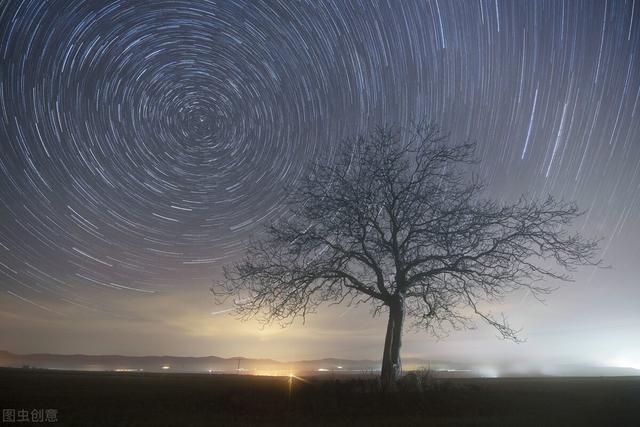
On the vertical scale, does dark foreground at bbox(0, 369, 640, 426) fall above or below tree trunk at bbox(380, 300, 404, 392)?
below

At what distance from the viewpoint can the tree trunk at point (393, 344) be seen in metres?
14.7

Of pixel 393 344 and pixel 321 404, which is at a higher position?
pixel 393 344

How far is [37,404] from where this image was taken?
9.81 metres

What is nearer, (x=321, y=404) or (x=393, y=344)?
(x=321, y=404)

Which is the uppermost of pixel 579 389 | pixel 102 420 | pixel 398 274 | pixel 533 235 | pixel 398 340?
pixel 533 235

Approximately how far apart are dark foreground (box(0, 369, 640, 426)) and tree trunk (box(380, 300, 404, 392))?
1532 mm

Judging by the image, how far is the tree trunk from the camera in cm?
1472

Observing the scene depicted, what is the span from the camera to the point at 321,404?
432 inches

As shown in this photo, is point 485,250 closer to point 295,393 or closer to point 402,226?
point 402,226

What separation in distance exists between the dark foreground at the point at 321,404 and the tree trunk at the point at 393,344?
1532 mm

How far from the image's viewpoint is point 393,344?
15.1 m

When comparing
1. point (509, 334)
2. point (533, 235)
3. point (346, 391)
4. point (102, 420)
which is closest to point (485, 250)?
point (533, 235)

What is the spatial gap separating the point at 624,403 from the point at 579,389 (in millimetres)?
3292

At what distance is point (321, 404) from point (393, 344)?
4.83 meters
